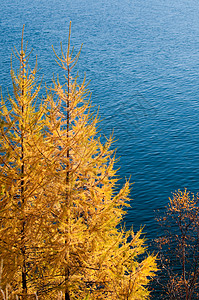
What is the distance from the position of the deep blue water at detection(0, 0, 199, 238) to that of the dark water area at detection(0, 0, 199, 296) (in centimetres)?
12

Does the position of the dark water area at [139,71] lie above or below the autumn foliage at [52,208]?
above

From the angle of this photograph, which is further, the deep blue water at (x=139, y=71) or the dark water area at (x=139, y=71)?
the deep blue water at (x=139, y=71)

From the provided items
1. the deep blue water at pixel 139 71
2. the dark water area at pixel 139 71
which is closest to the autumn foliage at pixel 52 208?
the dark water area at pixel 139 71

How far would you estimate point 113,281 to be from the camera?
1238 cm

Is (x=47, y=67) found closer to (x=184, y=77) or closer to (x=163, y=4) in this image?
(x=184, y=77)

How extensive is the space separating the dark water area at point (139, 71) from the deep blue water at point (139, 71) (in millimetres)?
123

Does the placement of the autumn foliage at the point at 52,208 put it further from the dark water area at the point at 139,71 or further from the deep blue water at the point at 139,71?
the deep blue water at the point at 139,71

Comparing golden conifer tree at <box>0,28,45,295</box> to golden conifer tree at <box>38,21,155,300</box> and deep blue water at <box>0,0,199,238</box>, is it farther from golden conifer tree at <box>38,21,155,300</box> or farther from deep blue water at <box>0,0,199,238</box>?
deep blue water at <box>0,0,199,238</box>

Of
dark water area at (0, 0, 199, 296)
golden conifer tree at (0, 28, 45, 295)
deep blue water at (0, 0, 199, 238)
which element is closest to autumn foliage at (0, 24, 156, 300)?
golden conifer tree at (0, 28, 45, 295)

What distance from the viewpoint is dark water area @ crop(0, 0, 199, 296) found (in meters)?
38.6

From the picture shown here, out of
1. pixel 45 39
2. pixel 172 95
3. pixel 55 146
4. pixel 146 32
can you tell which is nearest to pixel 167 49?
pixel 146 32

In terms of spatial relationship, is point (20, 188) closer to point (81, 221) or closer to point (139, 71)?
point (81, 221)

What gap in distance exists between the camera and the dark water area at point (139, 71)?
127 ft

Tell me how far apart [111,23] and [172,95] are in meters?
51.1
